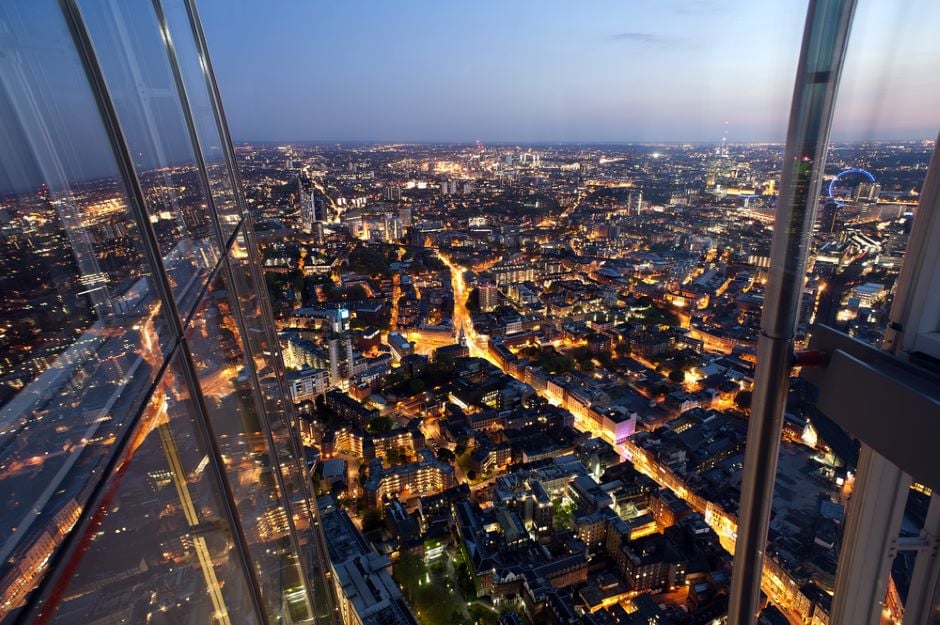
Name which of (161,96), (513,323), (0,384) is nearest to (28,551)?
(0,384)

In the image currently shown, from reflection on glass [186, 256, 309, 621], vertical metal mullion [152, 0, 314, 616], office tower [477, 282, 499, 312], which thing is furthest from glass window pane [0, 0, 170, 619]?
office tower [477, 282, 499, 312]

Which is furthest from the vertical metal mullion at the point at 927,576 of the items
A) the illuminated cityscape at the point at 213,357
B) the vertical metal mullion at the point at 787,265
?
the vertical metal mullion at the point at 787,265

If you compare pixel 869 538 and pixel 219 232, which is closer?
pixel 869 538

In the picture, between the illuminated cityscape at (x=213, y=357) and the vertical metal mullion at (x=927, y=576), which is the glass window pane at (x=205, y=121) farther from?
the vertical metal mullion at (x=927, y=576)

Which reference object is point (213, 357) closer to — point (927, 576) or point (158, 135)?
point (158, 135)

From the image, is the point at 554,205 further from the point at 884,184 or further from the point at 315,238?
the point at 884,184

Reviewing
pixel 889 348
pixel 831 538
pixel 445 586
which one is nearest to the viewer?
pixel 889 348

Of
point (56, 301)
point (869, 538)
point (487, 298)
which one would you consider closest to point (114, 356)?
point (56, 301)
